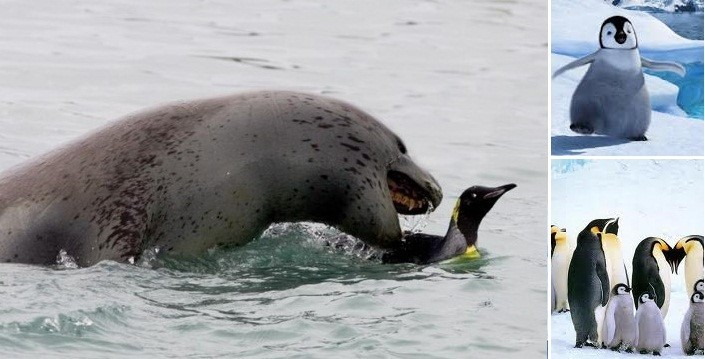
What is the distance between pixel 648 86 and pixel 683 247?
0.55m

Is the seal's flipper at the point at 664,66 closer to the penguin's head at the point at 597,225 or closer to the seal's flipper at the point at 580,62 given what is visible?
the seal's flipper at the point at 580,62

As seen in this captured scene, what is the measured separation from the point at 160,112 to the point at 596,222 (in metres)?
2.81

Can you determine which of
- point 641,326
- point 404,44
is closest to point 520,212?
point 641,326

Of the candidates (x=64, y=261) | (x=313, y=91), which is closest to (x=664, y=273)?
(x=64, y=261)

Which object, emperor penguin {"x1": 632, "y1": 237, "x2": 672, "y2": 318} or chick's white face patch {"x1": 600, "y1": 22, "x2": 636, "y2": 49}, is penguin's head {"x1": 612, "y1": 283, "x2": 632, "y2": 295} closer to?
emperor penguin {"x1": 632, "y1": 237, "x2": 672, "y2": 318}

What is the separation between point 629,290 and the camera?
6.01m

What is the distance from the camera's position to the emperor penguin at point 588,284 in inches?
218

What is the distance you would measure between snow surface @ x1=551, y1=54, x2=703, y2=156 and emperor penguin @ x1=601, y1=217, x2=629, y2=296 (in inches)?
9.8

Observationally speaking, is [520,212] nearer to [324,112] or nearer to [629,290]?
[324,112]

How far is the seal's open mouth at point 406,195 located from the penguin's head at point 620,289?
1717mm

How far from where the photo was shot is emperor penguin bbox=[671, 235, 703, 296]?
5.34m

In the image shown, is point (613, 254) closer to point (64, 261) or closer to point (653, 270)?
point (653, 270)

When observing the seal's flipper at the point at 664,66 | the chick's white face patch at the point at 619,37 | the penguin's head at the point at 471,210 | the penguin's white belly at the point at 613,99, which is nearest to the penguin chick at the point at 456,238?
the penguin's head at the point at 471,210

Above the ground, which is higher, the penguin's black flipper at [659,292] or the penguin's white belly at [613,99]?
the penguin's white belly at [613,99]
